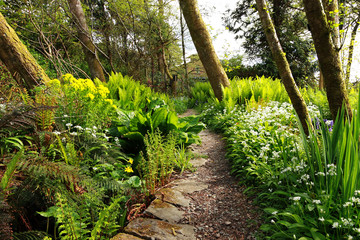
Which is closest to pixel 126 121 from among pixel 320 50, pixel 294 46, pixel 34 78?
pixel 34 78

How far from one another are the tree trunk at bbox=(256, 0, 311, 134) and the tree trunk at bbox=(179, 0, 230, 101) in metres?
3.15

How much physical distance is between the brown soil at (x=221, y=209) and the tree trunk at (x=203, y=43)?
3.75 meters

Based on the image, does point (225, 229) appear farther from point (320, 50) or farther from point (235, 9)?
point (235, 9)

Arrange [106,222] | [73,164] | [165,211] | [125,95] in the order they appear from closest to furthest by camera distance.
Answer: [106,222] → [73,164] → [165,211] → [125,95]

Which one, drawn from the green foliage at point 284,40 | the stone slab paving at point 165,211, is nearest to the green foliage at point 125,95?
the stone slab paving at point 165,211

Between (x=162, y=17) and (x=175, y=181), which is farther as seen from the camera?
(x=162, y=17)

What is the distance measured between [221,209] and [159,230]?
29.3 inches

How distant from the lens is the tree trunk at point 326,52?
84.7 inches

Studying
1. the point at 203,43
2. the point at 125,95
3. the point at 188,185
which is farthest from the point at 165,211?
the point at 203,43

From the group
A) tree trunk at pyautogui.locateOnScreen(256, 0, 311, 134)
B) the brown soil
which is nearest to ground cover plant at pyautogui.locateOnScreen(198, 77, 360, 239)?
the brown soil

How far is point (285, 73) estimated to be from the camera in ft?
9.14

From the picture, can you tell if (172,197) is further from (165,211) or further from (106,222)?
(106,222)

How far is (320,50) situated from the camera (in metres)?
2.24

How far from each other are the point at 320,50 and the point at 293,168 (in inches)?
48.6
